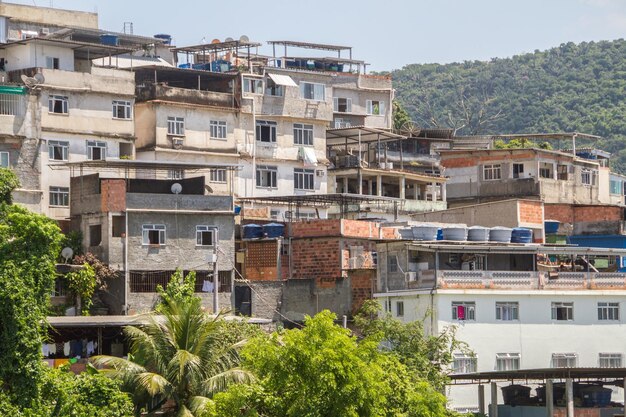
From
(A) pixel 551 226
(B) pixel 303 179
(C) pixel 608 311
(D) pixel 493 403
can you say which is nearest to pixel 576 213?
(A) pixel 551 226

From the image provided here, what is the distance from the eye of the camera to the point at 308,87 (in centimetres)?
7150

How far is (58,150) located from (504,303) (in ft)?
61.0

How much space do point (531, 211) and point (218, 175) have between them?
44.1ft

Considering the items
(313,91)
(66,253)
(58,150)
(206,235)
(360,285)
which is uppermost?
(313,91)

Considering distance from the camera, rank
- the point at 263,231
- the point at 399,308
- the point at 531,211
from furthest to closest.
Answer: the point at 531,211
the point at 263,231
the point at 399,308

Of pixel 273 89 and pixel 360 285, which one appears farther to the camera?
pixel 273 89

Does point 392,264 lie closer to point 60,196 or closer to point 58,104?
point 60,196

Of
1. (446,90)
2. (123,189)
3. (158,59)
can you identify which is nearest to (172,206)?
(123,189)

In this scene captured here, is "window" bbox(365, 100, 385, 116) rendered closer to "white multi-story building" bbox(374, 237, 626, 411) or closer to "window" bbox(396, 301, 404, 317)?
"white multi-story building" bbox(374, 237, 626, 411)

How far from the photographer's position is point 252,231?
5816 cm

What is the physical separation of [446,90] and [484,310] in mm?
91293

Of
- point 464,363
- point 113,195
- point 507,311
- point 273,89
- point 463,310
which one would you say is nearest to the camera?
point 464,363

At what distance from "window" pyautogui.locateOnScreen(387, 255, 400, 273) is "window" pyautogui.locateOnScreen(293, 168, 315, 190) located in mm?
16206

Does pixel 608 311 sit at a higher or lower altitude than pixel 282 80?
lower
